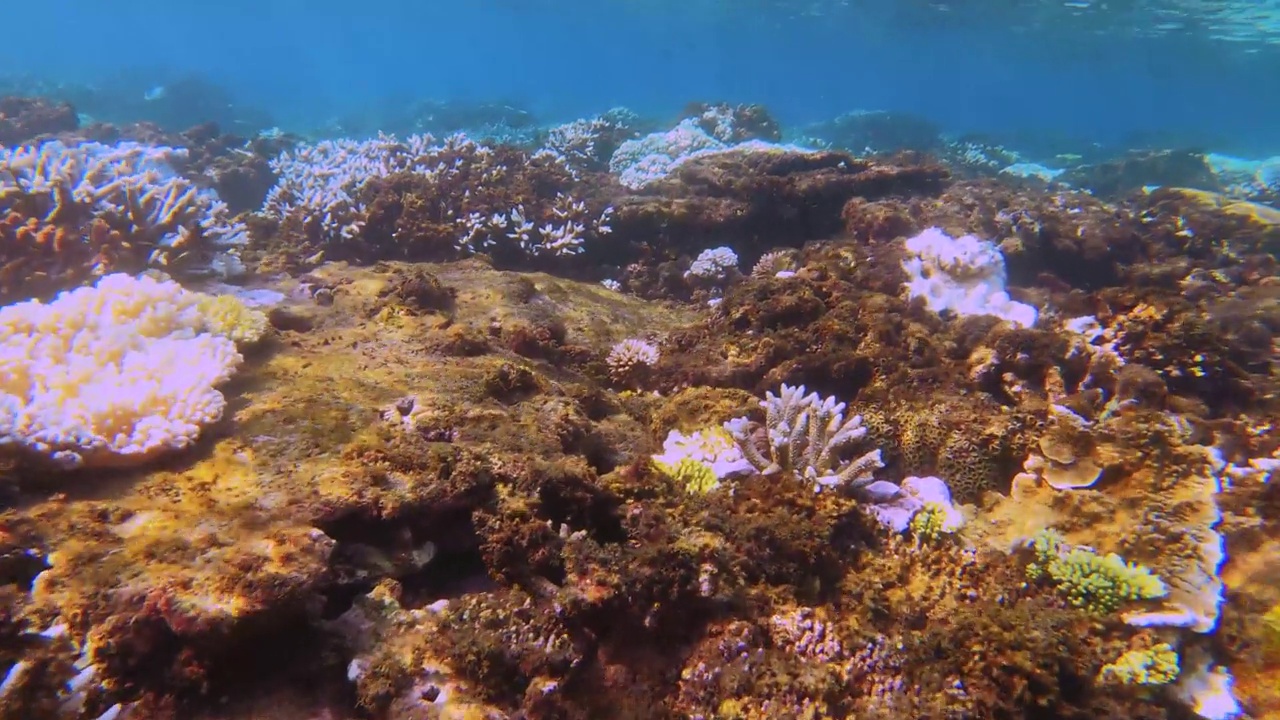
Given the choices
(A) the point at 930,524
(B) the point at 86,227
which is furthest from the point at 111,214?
(A) the point at 930,524

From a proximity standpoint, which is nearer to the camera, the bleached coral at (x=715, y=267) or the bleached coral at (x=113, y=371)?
the bleached coral at (x=113, y=371)

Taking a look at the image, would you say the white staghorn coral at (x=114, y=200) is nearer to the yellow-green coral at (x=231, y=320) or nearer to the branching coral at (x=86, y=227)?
the branching coral at (x=86, y=227)

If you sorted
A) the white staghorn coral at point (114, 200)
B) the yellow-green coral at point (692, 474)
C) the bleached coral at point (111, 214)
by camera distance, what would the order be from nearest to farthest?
the yellow-green coral at point (692, 474) → the bleached coral at point (111, 214) → the white staghorn coral at point (114, 200)

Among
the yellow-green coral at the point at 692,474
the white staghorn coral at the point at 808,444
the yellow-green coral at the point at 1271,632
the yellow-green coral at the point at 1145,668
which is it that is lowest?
the yellow-green coral at the point at 1271,632

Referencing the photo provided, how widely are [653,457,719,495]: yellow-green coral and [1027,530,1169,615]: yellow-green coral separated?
2020 mm

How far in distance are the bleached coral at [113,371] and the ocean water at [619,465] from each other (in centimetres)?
2

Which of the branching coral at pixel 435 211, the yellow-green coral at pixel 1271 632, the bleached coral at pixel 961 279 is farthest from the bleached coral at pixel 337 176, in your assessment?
the yellow-green coral at pixel 1271 632

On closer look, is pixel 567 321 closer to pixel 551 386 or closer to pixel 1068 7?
pixel 551 386

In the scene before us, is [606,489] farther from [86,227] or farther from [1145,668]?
[86,227]

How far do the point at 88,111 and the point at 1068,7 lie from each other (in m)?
55.8

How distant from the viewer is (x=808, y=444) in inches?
165

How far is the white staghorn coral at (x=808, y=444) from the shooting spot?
3.97 m

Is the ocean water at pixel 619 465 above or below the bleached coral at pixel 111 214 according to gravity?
below

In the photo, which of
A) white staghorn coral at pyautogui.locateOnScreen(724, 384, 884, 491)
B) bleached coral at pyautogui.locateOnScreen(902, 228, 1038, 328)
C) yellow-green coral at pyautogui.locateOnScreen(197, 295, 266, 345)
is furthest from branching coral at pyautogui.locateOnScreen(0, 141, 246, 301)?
bleached coral at pyautogui.locateOnScreen(902, 228, 1038, 328)
